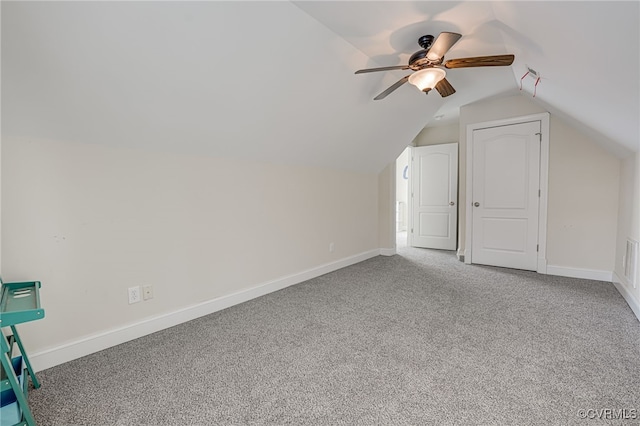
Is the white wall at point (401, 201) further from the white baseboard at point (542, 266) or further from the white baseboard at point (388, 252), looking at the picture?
the white baseboard at point (542, 266)

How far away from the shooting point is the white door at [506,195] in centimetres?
369

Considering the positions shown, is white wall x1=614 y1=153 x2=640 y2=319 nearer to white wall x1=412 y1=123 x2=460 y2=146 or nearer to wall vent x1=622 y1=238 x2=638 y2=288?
wall vent x1=622 y1=238 x2=638 y2=288

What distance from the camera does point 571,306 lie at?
2551 millimetres

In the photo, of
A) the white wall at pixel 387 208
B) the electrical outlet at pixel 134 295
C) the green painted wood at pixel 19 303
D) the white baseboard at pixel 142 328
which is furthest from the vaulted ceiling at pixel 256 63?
the white wall at pixel 387 208

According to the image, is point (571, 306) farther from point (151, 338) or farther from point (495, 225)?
point (151, 338)

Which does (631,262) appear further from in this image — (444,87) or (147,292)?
(147,292)

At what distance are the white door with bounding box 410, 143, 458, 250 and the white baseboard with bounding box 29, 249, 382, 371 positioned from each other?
3.29 m

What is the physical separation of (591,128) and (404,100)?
1880 millimetres

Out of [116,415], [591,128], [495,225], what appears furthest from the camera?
[495,225]

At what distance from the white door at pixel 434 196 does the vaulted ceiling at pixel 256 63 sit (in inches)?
93.7

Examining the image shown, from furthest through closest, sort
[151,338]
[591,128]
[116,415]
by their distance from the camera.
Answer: [591,128]
[151,338]
[116,415]

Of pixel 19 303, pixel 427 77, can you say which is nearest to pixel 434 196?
pixel 427 77

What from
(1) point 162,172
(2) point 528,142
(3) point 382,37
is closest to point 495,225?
(2) point 528,142

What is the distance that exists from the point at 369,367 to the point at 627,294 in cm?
282
